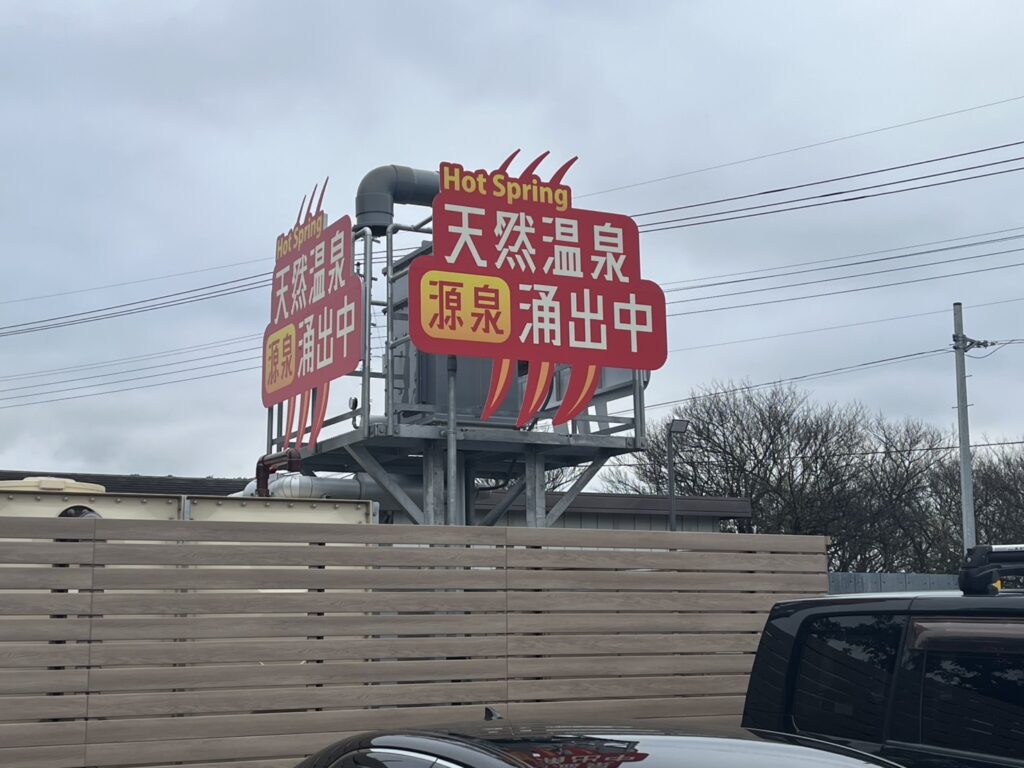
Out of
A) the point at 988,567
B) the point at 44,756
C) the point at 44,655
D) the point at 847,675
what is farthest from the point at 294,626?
the point at 988,567

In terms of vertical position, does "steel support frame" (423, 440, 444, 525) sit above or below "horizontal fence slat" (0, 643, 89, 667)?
above

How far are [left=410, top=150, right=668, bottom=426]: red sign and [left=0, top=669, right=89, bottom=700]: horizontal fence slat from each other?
599 cm

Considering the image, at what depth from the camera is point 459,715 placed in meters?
7.99

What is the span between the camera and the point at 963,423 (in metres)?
29.3

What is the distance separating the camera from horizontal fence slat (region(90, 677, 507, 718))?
714 centimetres

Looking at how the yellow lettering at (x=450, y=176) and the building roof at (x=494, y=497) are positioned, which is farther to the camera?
the building roof at (x=494, y=497)

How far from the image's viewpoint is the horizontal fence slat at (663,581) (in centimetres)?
842

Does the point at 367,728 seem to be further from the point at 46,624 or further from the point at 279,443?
the point at 279,443

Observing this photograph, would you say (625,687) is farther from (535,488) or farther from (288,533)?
(535,488)

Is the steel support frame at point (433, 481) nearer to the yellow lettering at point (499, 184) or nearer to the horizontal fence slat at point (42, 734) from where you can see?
the yellow lettering at point (499, 184)

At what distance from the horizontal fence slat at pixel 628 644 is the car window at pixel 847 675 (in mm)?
3713

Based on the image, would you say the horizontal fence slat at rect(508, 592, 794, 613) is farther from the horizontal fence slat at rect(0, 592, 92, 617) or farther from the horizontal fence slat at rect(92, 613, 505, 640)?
the horizontal fence slat at rect(0, 592, 92, 617)

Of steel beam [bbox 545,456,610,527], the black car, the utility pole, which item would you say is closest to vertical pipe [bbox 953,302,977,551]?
the utility pole

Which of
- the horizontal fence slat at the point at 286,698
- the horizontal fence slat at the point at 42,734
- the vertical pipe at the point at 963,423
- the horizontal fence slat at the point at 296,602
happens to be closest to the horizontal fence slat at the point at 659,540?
the horizontal fence slat at the point at 296,602
